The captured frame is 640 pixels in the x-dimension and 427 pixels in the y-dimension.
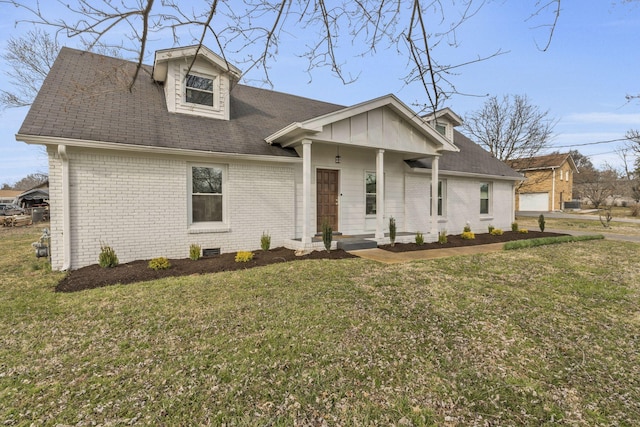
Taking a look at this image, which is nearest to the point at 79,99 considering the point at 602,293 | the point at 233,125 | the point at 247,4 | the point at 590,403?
the point at 233,125

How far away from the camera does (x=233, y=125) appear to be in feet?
29.9

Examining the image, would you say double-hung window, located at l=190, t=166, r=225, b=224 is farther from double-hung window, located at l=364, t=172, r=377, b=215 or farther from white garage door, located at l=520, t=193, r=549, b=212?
white garage door, located at l=520, t=193, r=549, b=212

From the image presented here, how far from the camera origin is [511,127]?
22812 mm

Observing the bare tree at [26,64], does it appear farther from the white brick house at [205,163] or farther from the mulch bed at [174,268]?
the mulch bed at [174,268]

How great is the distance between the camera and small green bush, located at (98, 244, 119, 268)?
649 centimetres

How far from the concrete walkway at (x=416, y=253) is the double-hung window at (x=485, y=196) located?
15.4ft

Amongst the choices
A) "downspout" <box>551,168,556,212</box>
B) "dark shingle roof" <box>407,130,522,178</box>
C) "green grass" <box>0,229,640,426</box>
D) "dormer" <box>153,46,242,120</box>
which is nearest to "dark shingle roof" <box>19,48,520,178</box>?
"dormer" <box>153,46,242,120</box>

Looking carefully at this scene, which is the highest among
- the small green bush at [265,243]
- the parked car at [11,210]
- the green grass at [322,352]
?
the parked car at [11,210]

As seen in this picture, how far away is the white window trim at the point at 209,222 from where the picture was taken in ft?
25.6

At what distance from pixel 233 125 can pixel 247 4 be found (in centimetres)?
633

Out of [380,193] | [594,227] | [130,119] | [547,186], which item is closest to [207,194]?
[130,119]

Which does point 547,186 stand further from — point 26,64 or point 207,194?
point 26,64

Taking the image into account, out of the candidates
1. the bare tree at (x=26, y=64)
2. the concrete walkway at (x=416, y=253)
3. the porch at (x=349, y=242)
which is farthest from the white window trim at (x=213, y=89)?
the bare tree at (x=26, y=64)

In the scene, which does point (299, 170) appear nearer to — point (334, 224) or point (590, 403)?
point (334, 224)
